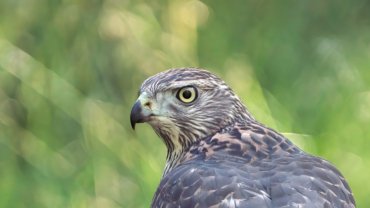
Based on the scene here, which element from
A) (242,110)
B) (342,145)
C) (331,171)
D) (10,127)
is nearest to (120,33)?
(10,127)

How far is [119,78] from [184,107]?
3.16m

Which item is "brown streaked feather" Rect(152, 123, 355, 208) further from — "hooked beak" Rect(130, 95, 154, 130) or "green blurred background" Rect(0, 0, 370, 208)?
"green blurred background" Rect(0, 0, 370, 208)

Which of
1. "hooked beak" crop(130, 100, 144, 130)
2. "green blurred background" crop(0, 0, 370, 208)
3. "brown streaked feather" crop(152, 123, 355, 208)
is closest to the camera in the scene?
"brown streaked feather" crop(152, 123, 355, 208)

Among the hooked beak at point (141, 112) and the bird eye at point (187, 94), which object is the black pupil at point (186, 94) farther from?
the hooked beak at point (141, 112)

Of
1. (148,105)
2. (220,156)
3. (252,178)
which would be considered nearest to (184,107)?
(148,105)

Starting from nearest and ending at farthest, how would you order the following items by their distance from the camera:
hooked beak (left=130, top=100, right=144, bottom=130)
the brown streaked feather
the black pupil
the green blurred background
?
the brown streaked feather < hooked beak (left=130, top=100, right=144, bottom=130) < the black pupil < the green blurred background

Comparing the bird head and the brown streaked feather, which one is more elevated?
the bird head

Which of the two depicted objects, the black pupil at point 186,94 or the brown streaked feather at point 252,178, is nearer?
the brown streaked feather at point 252,178

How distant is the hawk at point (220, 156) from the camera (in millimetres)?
4129

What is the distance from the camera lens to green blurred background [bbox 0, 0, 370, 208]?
7.64 meters

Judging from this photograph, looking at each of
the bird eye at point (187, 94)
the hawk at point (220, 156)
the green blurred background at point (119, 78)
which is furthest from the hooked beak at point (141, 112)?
the green blurred background at point (119, 78)

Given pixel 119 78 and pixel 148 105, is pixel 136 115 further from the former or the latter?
pixel 119 78

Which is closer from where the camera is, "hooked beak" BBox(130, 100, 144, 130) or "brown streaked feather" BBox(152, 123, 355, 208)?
"brown streaked feather" BBox(152, 123, 355, 208)

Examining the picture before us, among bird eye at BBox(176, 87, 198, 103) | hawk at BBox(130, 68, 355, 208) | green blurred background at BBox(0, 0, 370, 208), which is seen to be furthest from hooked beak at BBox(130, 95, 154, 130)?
green blurred background at BBox(0, 0, 370, 208)
